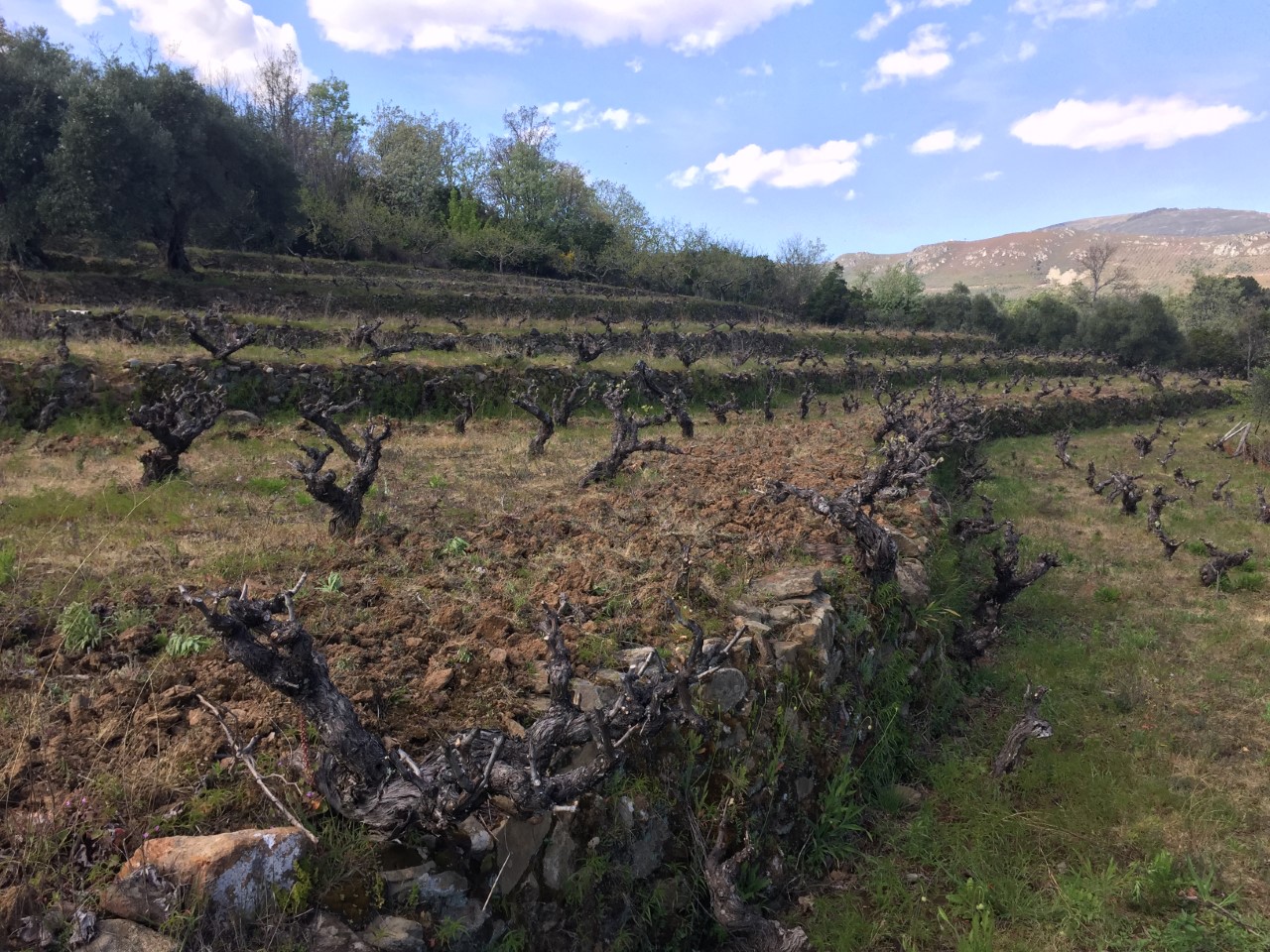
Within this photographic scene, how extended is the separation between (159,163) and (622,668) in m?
28.2

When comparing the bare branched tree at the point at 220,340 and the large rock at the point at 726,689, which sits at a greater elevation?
the bare branched tree at the point at 220,340

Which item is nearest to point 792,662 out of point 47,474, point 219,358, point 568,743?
point 568,743

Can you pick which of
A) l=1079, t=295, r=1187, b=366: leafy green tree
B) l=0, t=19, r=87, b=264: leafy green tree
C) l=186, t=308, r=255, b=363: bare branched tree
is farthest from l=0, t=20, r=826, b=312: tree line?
l=1079, t=295, r=1187, b=366: leafy green tree

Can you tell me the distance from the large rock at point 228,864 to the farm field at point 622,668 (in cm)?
10

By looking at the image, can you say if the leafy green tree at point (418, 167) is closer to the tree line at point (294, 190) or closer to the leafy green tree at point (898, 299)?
the tree line at point (294, 190)

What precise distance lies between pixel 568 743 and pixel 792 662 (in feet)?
7.64

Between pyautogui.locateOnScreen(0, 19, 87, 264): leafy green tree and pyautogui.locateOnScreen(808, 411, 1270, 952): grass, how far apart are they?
28760 millimetres

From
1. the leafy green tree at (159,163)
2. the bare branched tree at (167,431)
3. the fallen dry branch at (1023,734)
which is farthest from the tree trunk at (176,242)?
the fallen dry branch at (1023,734)

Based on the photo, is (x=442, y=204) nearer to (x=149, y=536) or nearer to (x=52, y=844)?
(x=149, y=536)

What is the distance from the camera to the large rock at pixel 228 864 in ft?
9.34

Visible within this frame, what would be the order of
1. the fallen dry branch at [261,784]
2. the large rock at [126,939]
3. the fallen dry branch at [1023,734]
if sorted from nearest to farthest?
the large rock at [126,939], the fallen dry branch at [261,784], the fallen dry branch at [1023,734]

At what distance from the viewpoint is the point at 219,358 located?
15.4m

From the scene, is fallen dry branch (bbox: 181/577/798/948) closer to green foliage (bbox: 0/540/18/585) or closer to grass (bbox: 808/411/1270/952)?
grass (bbox: 808/411/1270/952)

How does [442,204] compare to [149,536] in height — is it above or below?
above
